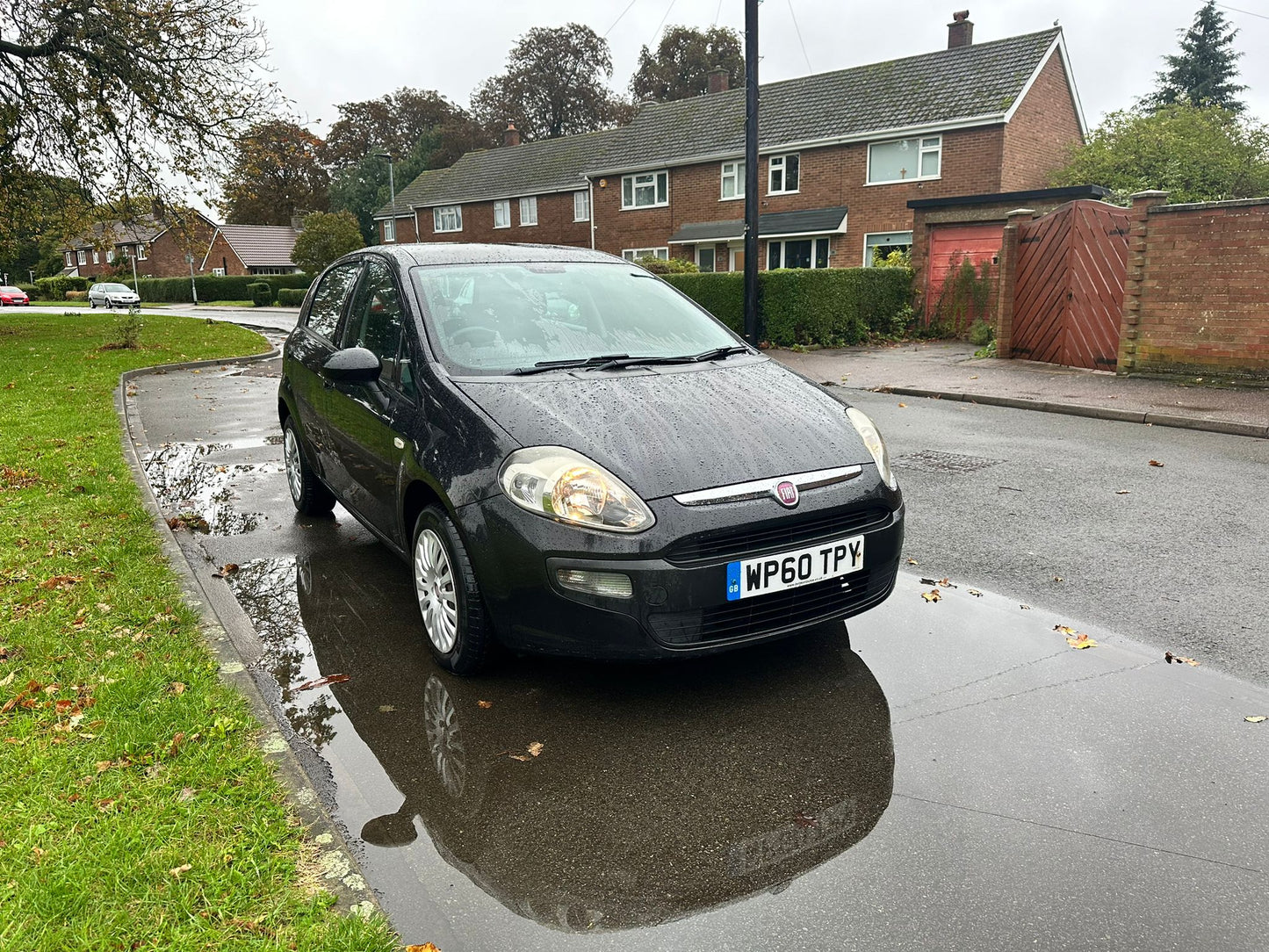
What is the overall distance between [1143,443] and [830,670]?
645 cm

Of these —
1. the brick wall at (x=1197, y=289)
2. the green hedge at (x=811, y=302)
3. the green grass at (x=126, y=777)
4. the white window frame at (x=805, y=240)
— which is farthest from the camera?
the white window frame at (x=805, y=240)

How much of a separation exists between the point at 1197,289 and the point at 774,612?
1134cm

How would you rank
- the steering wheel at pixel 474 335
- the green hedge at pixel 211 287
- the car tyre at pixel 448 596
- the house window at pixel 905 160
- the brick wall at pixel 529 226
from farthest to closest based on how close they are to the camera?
the green hedge at pixel 211 287 → the brick wall at pixel 529 226 → the house window at pixel 905 160 → the steering wheel at pixel 474 335 → the car tyre at pixel 448 596

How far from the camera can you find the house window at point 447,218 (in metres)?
47.1

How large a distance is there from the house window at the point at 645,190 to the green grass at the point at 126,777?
32664mm

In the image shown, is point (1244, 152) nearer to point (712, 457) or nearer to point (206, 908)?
point (712, 457)

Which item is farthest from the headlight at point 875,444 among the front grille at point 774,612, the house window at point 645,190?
the house window at point 645,190

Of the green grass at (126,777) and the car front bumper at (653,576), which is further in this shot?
the car front bumper at (653,576)

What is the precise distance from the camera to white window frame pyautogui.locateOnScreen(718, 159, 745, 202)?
109ft

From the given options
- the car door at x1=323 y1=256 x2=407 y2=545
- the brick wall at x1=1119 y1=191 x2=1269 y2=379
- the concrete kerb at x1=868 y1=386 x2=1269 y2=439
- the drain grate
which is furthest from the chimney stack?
the car door at x1=323 y1=256 x2=407 y2=545

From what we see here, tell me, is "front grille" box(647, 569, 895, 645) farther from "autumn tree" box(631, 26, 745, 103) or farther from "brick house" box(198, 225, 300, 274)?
"brick house" box(198, 225, 300, 274)

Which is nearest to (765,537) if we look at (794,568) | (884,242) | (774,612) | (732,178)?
(794,568)

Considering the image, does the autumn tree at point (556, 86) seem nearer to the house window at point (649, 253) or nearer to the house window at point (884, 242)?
the house window at point (649, 253)

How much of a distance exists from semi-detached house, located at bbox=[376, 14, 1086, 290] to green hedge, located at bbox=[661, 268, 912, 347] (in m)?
4.33
